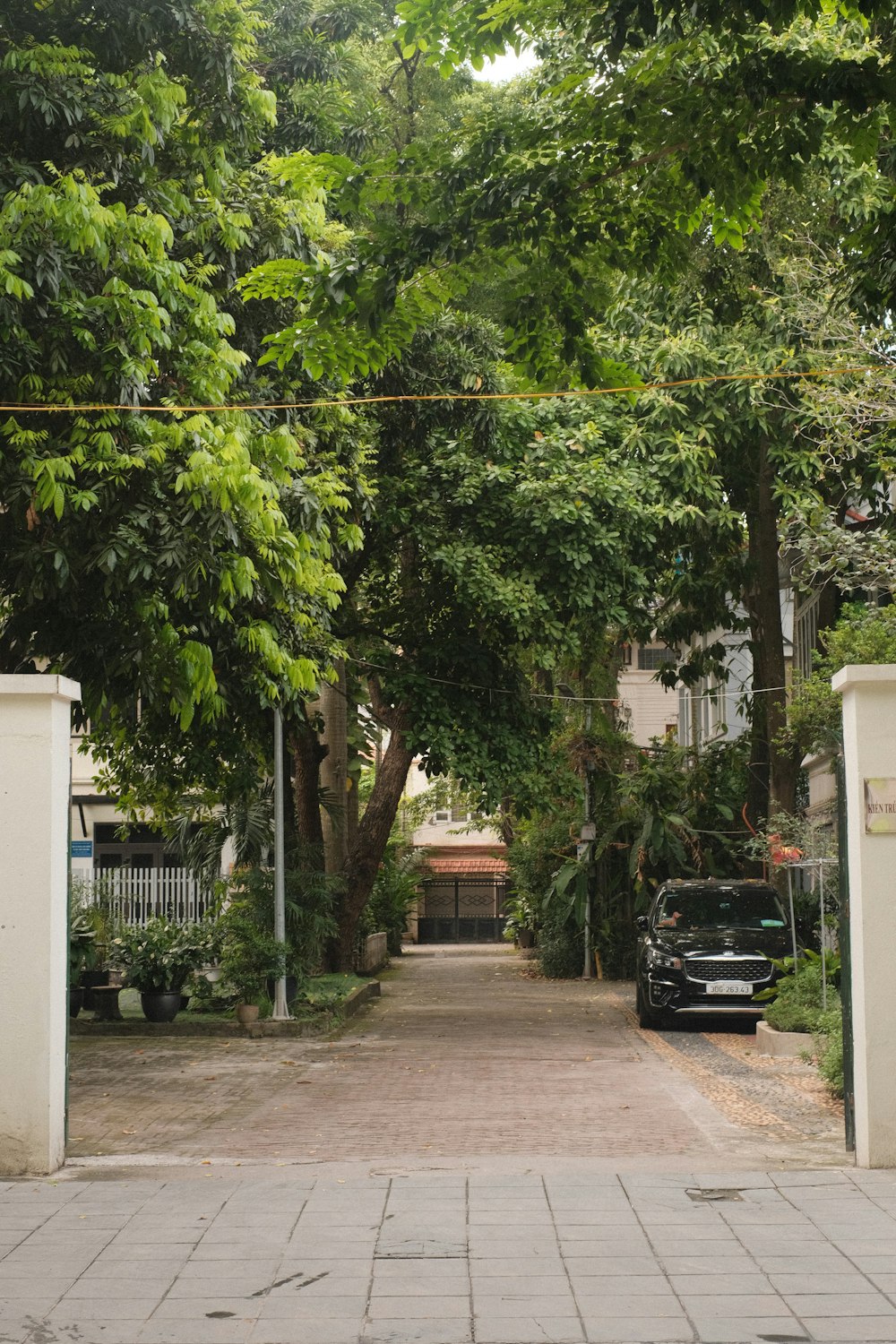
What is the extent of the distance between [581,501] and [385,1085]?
8.25 metres

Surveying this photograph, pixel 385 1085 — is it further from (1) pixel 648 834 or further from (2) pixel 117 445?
(1) pixel 648 834

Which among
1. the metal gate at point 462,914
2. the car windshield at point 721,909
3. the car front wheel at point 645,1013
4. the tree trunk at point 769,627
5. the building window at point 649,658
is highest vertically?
the building window at point 649,658

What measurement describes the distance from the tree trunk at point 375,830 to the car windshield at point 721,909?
4.70m

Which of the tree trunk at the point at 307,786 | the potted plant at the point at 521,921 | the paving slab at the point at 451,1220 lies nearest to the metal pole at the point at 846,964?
the paving slab at the point at 451,1220

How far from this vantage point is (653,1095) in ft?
38.9

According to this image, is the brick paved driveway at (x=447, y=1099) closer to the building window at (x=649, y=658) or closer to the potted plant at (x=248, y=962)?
the potted plant at (x=248, y=962)

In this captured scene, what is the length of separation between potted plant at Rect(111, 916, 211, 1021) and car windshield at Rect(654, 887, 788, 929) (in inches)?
223

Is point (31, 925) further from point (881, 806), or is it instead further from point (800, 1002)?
point (800, 1002)

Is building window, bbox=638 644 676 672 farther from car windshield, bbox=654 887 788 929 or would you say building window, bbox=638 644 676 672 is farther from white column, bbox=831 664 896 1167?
white column, bbox=831 664 896 1167

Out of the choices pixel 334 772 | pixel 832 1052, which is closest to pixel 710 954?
pixel 832 1052

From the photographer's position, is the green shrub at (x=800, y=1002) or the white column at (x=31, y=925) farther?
the green shrub at (x=800, y=1002)

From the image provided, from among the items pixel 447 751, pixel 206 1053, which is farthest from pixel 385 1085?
pixel 447 751

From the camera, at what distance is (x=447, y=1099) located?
1159 centimetres

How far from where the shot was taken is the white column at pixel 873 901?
7.79m
